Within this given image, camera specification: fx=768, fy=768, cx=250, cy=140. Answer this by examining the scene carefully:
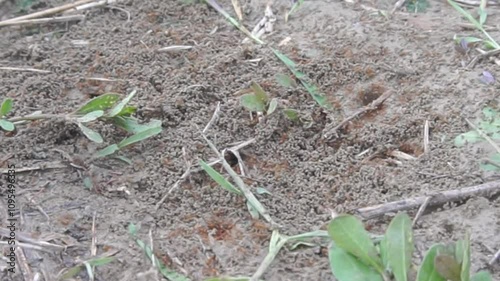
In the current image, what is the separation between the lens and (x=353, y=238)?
1.45m

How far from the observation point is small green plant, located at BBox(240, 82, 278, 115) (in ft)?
6.32

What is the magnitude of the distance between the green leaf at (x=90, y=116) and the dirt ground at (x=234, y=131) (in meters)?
0.04

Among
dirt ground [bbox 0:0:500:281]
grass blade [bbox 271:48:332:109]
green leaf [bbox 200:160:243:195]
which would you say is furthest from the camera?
grass blade [bbox 271:48:332:109]

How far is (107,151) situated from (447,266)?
0.84 meters

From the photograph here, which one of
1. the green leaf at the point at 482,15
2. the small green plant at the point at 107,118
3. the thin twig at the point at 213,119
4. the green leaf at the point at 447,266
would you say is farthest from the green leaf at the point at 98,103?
the green leaf at the point at 482,15

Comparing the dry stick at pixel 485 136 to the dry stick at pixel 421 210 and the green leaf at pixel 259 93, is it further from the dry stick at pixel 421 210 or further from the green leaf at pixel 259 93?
the green leaf at pixel 259 93

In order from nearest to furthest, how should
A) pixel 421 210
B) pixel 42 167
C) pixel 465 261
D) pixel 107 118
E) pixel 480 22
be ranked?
1. pixel 465 261
2. pixel 421 210
3. pixel 42 167
4. pixel 107 118
5. pixel 480 22

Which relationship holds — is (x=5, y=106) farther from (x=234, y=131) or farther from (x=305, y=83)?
(x=305, y=83)

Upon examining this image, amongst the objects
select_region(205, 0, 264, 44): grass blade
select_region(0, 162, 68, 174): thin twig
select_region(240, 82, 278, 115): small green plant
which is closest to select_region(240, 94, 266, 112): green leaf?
select_region(240, 82, 278, 115): small green plant

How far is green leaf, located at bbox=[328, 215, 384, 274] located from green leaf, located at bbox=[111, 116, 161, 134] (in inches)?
23.0

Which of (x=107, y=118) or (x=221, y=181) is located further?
(x=107, y=118)

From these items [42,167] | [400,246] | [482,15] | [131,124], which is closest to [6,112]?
[42,167]

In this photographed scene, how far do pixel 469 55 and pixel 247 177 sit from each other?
2.59 ft

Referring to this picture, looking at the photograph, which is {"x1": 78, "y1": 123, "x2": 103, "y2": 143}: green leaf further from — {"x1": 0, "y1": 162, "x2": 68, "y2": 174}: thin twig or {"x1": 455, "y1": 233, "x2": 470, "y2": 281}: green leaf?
{"x1": 455, "y1": 233, "x2": 470, "y2": 281}: green leaf
